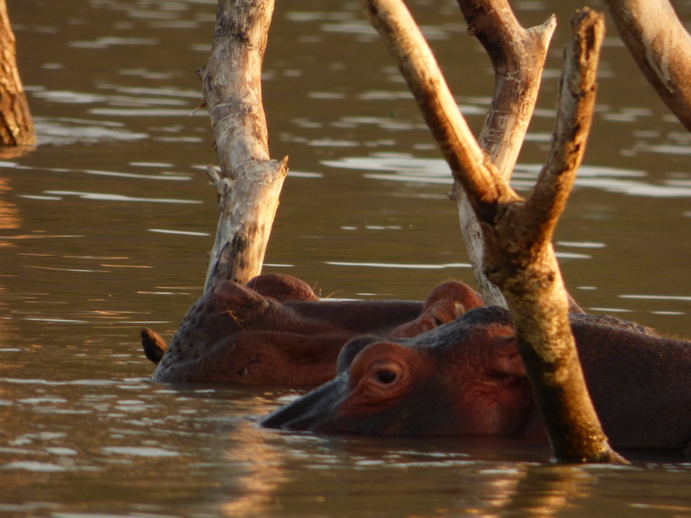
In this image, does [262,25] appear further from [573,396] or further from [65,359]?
[573,396]

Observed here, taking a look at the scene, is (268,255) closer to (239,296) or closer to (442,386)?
(239,296)

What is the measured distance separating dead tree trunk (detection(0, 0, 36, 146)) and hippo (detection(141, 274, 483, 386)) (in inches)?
325

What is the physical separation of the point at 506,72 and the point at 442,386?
9.71 feet

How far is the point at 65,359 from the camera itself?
7.05m

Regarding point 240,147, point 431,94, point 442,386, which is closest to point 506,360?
point 442,386

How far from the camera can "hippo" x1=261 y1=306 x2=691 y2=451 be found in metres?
5.45

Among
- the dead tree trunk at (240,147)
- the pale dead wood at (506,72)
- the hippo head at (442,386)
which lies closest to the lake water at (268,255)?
the hippo head at (442,386)

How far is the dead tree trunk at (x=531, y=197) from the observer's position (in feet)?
14.8

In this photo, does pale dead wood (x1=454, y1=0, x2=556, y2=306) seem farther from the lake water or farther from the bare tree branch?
the bare tree branch

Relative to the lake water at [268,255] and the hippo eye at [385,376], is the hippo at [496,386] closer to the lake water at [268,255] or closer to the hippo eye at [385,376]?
the hippo eye at [385,376]

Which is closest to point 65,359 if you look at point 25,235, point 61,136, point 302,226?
point 25,235

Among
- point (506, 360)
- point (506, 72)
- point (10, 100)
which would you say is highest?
point (506, 72)

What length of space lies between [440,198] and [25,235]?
410 centimetres

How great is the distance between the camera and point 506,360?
5422mm
